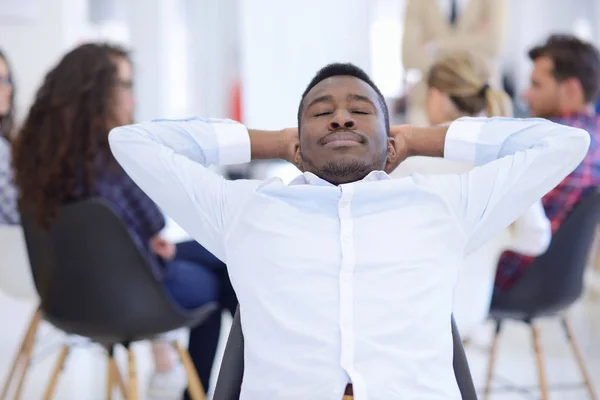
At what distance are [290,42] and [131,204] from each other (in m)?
3.83

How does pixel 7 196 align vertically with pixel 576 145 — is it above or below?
below

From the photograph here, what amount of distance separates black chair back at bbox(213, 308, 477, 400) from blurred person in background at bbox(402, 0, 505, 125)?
2300 millimetres

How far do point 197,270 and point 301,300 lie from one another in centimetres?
111

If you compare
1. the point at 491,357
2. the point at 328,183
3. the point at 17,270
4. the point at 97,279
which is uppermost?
the point at 328,183

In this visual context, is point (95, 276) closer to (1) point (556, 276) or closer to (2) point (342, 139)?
(2) point (342, 139)

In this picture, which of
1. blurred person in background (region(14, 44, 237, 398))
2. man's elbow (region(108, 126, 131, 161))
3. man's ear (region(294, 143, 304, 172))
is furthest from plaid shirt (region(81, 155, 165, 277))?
man's ear (region(294, 143, 304, 172))

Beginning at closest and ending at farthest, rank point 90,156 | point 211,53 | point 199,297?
point 90,156 < point 199,297 < point 211,53

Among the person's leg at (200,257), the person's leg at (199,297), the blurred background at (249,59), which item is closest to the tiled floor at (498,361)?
the blurred background at (249,59)

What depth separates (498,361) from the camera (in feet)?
9.95

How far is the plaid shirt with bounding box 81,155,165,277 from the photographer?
2.03m

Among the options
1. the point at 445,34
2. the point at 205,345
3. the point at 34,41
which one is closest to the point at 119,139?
the point at 205,345

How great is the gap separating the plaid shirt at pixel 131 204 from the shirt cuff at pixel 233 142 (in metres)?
0.67

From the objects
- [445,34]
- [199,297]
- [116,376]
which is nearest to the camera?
[199,297]

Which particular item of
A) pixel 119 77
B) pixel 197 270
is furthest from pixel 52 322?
pixel 119 77
